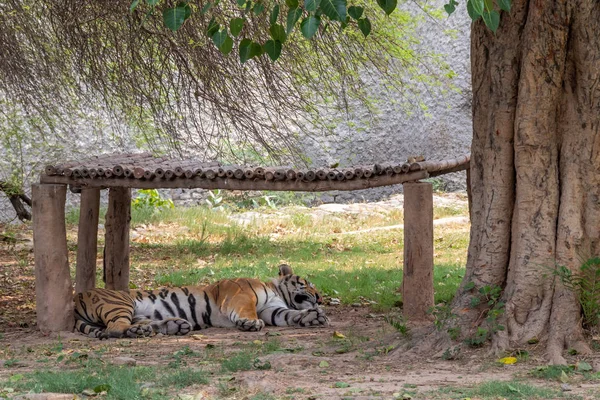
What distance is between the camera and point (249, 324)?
24.8ft

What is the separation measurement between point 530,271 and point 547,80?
1.26m

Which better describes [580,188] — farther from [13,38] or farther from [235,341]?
[13,38]

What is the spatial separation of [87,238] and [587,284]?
5.17 meters

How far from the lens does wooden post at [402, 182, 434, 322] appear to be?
754 centimetres

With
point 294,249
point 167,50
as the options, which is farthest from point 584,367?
point 294,249

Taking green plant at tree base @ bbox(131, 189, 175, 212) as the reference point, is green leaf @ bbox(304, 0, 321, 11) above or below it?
above

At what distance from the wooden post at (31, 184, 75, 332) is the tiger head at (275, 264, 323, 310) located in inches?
85.5

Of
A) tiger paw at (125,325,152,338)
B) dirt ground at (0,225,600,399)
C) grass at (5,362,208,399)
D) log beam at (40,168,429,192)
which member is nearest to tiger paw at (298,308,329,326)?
dirt ground at (0,225,600,399)

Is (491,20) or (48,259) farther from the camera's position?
(48,259)

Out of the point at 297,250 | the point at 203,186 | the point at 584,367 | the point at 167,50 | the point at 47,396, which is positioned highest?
the point at 167,50

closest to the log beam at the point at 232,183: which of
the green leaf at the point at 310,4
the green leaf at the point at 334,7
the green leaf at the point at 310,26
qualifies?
the green leaf at the point at 310,26

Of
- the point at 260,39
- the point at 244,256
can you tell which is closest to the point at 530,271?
the point at 260,39

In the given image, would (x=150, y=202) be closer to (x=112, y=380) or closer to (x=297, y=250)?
(x=297, y=250)

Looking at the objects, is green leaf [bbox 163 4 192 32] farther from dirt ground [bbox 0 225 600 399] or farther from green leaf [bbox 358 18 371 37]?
dirt ground [bbox 0 225 600 399]
